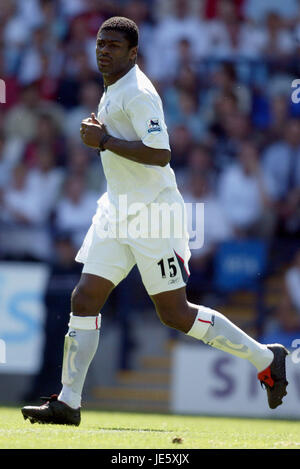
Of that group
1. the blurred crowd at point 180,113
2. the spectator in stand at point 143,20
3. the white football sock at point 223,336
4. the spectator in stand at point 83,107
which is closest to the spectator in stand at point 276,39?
the blurred crowd at point 180,113

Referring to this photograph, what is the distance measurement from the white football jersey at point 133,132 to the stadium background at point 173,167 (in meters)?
4.53

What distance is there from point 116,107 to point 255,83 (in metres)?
6.33

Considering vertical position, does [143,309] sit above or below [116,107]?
below

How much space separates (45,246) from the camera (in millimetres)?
11008

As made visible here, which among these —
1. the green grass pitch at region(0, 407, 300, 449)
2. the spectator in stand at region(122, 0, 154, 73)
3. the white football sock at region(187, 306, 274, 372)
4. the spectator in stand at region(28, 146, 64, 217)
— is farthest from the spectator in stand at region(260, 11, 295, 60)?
the green grass pitch at region(0, 407, 300, 449)

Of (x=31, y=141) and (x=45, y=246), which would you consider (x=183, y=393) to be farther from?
(x=31, y=141)

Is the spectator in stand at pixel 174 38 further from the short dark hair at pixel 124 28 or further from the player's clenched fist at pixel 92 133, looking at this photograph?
the player's clenched fist at pixel 92 133

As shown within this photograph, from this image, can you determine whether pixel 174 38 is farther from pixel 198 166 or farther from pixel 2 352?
pixel 2 352

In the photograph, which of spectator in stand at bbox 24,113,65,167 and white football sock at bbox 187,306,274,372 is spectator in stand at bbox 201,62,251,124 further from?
white football sock at bbox 187,306,274,372

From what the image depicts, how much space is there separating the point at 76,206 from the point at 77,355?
5.47 metres

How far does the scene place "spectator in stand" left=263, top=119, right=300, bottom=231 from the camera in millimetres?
10992

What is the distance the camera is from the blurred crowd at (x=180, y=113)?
11.0 meters

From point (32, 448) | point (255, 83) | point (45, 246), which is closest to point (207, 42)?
point (255, 83)

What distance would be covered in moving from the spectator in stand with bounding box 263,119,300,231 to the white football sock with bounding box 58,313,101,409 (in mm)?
5228
